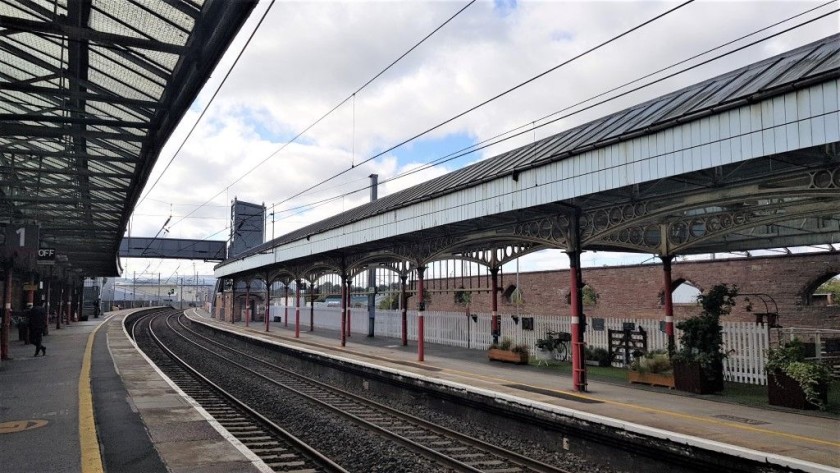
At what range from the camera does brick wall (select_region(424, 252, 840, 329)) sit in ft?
58.9

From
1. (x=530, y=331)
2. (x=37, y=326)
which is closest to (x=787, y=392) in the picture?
(x=530, y=331)

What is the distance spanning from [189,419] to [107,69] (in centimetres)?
592

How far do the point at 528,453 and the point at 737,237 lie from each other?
12377 millimetres

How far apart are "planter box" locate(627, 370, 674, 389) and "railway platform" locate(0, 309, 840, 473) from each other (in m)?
0.56

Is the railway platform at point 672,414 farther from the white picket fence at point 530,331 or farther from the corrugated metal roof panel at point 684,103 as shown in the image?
the corrugated metal roof panel at point 684,103

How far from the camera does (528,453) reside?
987 cm

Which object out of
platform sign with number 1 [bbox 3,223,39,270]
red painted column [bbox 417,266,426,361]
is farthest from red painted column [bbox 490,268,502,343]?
platform sign with number 1 [bbox 3,223,39,270]

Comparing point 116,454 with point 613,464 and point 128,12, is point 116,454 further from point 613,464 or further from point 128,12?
point 613,464

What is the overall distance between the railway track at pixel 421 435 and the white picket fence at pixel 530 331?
287 inches

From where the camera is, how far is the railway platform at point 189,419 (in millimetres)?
7215

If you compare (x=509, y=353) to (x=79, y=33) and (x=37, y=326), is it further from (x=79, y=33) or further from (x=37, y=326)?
(x=37, y=326)

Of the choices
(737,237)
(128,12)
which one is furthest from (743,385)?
(128,12)

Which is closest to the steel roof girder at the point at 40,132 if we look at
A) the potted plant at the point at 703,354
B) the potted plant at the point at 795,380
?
the potted plant at the point at 703,354

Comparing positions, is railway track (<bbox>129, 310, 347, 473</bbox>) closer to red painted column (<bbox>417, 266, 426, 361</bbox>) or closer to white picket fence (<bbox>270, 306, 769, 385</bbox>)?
red painted column (<bbox>417, 266, 426, 361</bbox>)
